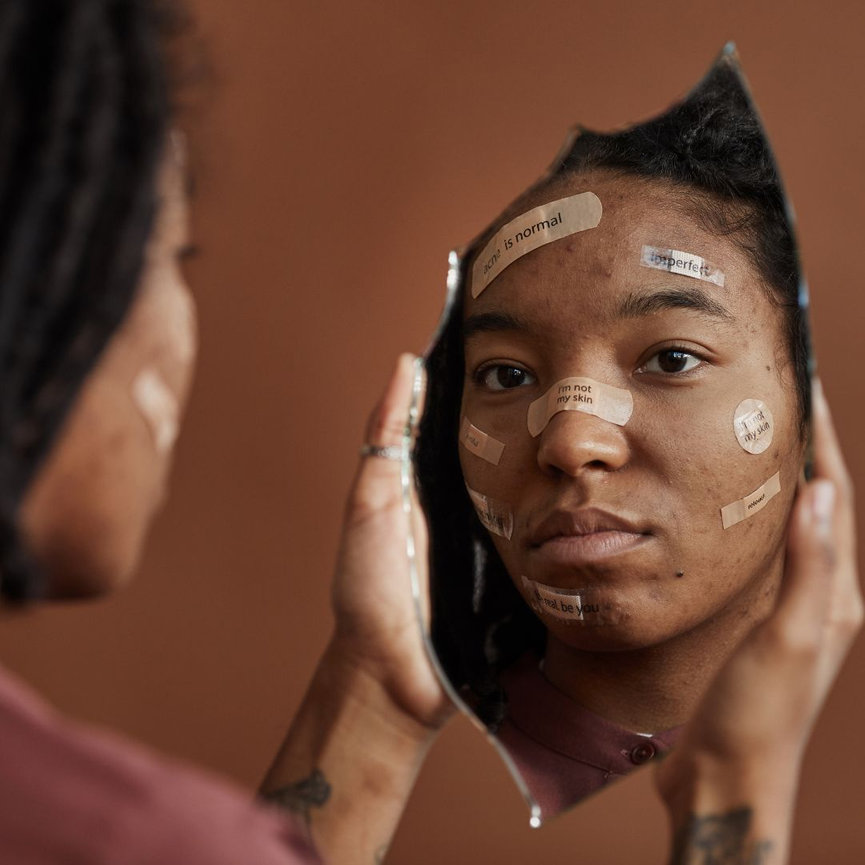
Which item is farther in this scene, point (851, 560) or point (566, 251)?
point (566, 251)

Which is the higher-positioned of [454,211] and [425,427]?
[454,211]

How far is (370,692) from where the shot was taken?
32.6 inches

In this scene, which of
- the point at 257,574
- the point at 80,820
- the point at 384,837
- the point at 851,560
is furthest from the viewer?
the point at 257,574

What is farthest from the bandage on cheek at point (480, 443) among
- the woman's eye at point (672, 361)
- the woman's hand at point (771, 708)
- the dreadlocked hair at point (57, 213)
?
the dreadlocked hair at point (57, 213)

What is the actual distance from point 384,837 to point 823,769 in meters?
0.31

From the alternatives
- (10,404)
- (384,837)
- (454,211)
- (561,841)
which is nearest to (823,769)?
(561,841)

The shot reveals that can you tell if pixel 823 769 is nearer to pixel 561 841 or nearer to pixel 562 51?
pixel 561 841

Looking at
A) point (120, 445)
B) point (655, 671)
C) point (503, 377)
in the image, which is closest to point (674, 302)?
point (503, 377)

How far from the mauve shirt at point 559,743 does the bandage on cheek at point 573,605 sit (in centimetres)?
5

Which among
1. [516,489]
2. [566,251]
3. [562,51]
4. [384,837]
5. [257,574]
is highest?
[562,51]

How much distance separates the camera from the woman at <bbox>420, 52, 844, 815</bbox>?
771 millimetres

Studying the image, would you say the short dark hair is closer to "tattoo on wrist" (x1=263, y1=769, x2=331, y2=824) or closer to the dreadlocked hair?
"tattoo on wrist" (x1=263, y1=769, x2=331, y2=824)

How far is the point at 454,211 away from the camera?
881mm

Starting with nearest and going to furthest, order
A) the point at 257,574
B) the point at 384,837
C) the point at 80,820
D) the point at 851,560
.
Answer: the point at 80,820 → the point at 851,560 → the point at 384,837 → the point at 257,574
